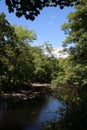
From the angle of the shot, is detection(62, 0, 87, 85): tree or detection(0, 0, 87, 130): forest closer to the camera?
detection(0, 0, 87, 130): forest

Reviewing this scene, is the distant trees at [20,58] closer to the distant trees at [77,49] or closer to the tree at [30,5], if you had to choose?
the distant trees at [77,49]

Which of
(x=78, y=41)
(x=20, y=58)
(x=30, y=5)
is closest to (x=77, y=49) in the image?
(x=78, y=41)

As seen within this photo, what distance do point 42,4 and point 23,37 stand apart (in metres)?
39.1

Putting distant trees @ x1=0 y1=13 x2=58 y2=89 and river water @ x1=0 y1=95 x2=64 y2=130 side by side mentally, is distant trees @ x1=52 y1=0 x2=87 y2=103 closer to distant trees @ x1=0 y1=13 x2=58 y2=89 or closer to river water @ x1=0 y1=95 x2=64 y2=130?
river water @ x1=0 y1=95 x2=64 y2=130

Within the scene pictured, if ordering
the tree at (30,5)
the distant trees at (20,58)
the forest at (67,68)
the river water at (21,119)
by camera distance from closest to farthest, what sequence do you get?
1. the tree at (30,5)
2. the forest at (67,68)
3. the river water at (21,119)
4. the distant trees at (20,58)

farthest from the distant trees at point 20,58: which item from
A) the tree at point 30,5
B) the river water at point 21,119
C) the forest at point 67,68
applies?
the tree at point 30,5

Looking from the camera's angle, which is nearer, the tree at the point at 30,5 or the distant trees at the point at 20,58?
the tree at the point at 30,5

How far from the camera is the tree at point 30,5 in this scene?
20.4 ft

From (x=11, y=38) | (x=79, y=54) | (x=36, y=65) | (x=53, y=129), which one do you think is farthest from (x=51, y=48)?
(x=53, y=129)

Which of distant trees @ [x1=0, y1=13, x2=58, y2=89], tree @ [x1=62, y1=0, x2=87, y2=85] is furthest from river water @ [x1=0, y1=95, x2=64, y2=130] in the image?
distant trees @ [x1=0, y1=13, x2=58, y2=89]

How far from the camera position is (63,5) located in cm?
642

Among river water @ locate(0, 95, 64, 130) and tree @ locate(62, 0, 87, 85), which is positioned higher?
tree @ locate(62, 0, 87, 85)

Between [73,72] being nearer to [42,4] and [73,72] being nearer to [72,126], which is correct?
[72,126]

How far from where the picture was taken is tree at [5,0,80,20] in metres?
6.23
